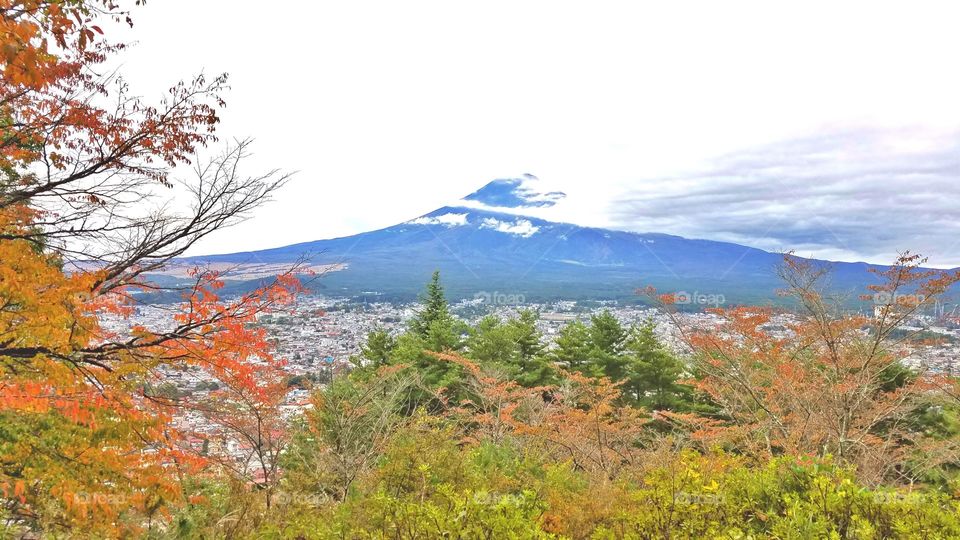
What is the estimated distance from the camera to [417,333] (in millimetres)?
24234

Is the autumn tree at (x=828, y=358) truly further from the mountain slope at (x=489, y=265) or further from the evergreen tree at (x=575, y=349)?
the mountain slope at (x=489, y=265)

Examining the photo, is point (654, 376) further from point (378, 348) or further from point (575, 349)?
point (378, 348)

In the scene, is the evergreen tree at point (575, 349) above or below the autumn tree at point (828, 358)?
below

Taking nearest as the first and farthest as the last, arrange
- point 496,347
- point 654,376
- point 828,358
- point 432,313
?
1. point 828,358
2. point 654,376
3. point 496,347
4. point 432,313

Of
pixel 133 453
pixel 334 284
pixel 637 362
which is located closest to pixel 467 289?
pixel 334 284

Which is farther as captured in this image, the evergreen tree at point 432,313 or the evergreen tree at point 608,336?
the evergreen tree at point 432,313

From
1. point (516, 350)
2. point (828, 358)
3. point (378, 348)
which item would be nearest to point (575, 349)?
point (516, 350)

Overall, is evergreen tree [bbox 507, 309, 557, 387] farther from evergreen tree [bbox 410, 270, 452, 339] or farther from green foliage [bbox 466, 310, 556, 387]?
evergreen tree [bbox 410, 270, 452, 339]

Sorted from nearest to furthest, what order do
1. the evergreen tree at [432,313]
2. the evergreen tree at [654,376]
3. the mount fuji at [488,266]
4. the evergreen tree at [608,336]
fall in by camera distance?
the evergreen tree at [654,376], the evergreen tree at [608,336], the evergreen tree at [432,313], the mount fuji at [488,266]

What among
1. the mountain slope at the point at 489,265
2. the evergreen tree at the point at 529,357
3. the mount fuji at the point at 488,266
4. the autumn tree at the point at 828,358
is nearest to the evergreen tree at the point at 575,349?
the evergreen tree at the point at 529,357

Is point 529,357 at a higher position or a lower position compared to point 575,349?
lower

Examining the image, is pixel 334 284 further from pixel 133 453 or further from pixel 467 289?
pixel 133 453

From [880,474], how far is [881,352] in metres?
3.35

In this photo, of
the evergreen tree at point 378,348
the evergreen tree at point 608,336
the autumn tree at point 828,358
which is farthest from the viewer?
the evergreen tree at point 378,348
